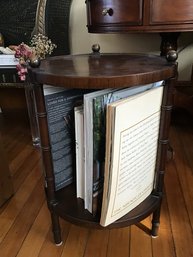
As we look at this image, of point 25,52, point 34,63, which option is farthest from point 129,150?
point 25,52

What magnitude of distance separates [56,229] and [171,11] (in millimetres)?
724

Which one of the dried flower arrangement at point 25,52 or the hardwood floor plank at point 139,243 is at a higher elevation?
the dried flower arrangement at point 25,52

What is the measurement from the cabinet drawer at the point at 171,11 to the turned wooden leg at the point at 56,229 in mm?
661

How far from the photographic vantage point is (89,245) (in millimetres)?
707

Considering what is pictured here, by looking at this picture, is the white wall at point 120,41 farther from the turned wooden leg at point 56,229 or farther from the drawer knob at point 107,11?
the turned wooden leg at point 56,229

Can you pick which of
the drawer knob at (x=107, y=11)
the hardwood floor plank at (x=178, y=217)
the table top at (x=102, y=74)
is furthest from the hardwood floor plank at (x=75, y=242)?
the drawer knob at (x=107, y=11)

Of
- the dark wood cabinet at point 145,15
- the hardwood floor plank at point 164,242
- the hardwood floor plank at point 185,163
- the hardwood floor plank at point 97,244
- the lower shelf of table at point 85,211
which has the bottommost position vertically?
the hardwood floor plank at point 97,244

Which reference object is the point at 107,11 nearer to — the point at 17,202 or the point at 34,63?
the point at 34,63

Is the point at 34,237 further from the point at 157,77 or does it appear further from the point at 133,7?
the point at 133,7

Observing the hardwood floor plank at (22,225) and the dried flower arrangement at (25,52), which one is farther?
the dried flower arrangement at (25,52)

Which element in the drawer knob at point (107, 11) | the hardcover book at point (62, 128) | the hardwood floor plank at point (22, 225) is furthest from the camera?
the drawer knob at point (107, 11)

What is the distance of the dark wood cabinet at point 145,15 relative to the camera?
738mm

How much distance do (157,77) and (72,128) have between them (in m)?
0.27

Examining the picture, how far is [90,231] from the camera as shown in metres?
0.76
